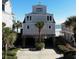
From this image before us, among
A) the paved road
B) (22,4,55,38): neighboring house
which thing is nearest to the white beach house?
(22,4,55,38): neighboring house

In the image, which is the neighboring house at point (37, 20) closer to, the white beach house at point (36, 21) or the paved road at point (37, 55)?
the white beach house at point (36, 21)

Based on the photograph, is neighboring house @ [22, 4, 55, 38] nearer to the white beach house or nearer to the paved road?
the white beach house

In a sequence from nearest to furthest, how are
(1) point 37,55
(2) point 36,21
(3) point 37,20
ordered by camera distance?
1. (1) point 37,55
2. (2) point 36,21
3. (3) point 37,20

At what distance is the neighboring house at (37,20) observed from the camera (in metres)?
17.6

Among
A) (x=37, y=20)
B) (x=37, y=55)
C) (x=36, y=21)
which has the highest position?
(x=37, y=20)

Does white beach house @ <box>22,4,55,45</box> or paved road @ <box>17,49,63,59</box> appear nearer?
paved road @ <box>17,49,63,59</box>

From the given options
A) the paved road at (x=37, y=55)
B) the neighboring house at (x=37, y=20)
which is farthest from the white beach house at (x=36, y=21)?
the paved road at (x=37, y=55)

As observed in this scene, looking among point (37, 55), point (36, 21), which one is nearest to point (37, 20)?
point (36, 21)

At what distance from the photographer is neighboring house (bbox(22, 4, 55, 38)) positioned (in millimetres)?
17609

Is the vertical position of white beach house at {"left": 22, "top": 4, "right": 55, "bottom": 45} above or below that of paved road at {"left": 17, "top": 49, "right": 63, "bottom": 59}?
above

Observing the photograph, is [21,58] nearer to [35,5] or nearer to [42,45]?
[42,45]

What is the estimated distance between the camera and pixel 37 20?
58.4ft

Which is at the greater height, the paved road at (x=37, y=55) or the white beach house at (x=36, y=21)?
the white beach house at (x=36, y=21)

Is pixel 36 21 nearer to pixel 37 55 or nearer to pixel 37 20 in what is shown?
pixel 37 20
